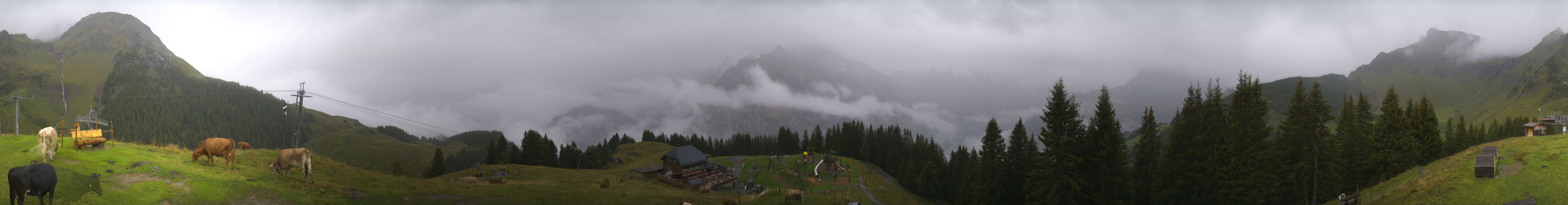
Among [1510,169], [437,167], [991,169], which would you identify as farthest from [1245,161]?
[437,167]

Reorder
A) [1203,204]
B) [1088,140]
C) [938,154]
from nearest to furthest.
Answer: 1. [1088,140]
2. [1203,204]
3. [938,154]

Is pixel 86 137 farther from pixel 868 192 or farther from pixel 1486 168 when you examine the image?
pixel 1486 168

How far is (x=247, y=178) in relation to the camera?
68.4 feet

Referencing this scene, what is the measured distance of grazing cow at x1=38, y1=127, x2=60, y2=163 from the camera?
17656mm

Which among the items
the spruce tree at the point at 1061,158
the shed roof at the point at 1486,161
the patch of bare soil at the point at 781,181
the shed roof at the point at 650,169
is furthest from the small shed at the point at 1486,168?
the shed roof at the point at 650,169

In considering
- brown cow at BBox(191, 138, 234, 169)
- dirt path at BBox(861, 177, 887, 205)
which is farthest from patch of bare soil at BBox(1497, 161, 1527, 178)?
brown cow at BBox(191, 138, 234, 169)

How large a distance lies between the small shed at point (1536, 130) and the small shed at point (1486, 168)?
40519 mm

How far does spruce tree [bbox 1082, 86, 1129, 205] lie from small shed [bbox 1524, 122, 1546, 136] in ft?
183

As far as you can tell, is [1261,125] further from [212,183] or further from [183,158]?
[183,158]

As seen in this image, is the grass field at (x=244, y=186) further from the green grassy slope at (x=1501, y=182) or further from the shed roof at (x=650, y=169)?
the green grassy slope at (x=1501, y=182)

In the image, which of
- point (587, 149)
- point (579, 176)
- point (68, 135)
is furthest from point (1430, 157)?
point (587, 149)

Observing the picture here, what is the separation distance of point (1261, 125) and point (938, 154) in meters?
81.9

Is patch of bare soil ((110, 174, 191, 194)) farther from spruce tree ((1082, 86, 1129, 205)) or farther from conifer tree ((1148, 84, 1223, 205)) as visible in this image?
conifer tree ((1148, 84, 1223, 205))

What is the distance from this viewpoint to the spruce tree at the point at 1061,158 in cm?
3369
